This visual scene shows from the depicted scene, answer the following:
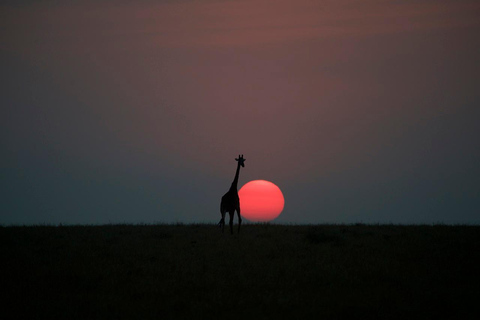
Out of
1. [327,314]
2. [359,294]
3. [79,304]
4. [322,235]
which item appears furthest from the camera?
[322,235]

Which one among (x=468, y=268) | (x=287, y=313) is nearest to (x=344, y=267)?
(x=468, y=268)

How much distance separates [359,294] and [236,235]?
9892mm

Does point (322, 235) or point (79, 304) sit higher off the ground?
point (322, 235)

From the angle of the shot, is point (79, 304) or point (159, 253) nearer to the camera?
point (79, 304)

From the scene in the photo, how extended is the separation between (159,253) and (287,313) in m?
7.52

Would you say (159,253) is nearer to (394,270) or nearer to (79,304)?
(79,304)

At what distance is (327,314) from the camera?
10664 millimetres

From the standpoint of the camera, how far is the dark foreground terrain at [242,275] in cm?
1111

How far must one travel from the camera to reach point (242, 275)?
1396 cm

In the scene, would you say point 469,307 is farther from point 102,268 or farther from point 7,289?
point 7,289

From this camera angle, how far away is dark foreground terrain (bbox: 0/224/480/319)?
1111cm

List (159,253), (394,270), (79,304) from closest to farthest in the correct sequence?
(79,304), (394,270), (159,253)

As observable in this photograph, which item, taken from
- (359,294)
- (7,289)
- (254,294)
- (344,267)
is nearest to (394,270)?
(344,267)

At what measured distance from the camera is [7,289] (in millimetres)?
12617
